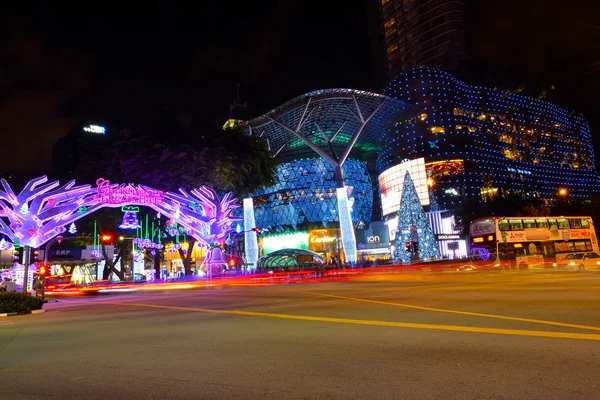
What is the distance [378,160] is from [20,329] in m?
80.3

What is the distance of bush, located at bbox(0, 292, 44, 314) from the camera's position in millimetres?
17781

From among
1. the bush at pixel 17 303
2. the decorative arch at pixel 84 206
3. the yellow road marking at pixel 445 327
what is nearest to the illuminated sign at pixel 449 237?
the decorative arch at pixel 84 206

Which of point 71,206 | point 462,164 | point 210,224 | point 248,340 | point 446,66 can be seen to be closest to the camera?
point 248,340

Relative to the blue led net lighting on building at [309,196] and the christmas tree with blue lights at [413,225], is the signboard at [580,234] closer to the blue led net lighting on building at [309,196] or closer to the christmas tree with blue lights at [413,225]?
the christmas tree with blue lights at [413,225]

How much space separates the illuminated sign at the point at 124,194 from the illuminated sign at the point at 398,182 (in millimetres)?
49625

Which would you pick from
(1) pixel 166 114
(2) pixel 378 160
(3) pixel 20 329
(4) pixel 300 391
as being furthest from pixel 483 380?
(2) pixel 378 160

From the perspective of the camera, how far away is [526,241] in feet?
111

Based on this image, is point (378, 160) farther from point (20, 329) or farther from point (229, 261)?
point (20, 329)

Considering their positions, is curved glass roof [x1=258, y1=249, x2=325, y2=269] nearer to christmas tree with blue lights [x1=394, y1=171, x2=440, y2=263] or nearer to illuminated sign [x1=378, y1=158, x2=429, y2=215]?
christmas tree with blue lights [x1=394, y1=171, x2=440, y2=263]

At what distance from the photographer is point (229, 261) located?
33562 millimetres

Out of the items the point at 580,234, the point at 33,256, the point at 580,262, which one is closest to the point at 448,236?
the point at 580,234

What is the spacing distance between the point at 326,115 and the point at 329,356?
5882cm

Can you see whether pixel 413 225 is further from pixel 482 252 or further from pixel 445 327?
pixel 445 327

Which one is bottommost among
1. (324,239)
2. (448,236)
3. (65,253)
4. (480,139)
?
(448,236)
